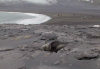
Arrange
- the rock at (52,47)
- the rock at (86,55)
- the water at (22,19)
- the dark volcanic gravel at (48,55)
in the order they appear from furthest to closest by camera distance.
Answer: the water at (22,19), the rock at (52,47), the rock at (86,55), the dark volcanic gravel at (48,55)

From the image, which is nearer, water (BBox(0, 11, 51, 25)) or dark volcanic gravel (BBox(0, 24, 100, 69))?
dark volcanic gravel (BBox(0, 24, 100, 69))

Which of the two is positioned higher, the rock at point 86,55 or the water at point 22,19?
the water at point 22,19

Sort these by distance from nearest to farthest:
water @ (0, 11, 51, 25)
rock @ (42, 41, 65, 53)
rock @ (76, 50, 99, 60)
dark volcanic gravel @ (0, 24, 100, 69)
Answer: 1. dark volcanic gravel @ (0, 24, 100, 69)
2. rock @ (76, 50, 99, 60)
3. rock @ (42, 41, 65, 53)
4. water @ (0, 11, 51, 25)

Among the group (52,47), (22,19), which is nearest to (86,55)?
(52,47)

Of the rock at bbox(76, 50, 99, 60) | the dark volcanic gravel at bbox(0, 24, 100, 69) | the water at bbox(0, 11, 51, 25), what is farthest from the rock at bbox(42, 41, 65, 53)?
the water at bbox(0, 11, 51, 25)

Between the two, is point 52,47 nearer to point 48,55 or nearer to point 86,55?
point 48,55

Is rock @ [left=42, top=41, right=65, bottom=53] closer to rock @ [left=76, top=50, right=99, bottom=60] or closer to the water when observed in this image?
rock @ [left=76, top=50, right=99, bottom=60]

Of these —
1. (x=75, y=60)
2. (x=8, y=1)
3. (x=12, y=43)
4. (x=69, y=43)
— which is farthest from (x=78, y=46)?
(x=8, y=1)

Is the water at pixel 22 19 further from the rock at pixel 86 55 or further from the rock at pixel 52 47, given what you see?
the rock at pixel 86 55

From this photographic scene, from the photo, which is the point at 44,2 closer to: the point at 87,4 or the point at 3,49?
the point at 87,4

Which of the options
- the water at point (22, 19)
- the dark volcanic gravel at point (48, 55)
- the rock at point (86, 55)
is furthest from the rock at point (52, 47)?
the water at point (22, 19)

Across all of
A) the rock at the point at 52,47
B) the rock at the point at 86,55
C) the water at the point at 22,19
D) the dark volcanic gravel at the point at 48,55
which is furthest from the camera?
the water at the point at 22,19

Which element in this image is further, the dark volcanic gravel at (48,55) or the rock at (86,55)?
the rock at (86,55)

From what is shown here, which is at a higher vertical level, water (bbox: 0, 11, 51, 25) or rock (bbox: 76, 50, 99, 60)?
water (bbox: 0, 11, 51, 25)
